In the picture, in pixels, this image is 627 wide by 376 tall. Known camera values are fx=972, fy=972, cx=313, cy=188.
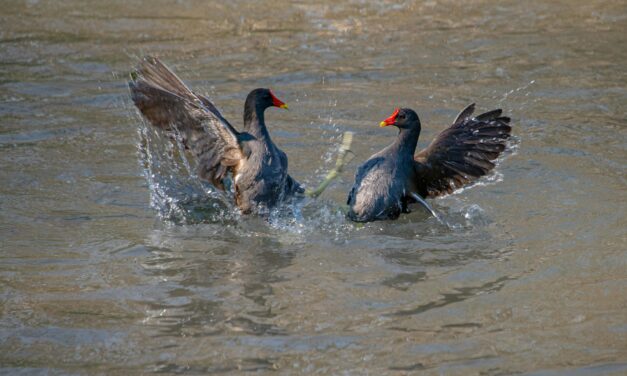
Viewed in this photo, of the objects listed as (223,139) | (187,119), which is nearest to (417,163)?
(223,139)

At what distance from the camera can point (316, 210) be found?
6625 millimetres

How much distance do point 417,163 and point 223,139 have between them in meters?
1.33

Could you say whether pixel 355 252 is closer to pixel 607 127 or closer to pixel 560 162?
pixel 560 162

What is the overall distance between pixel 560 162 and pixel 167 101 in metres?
2.95

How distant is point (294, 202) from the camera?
6.66 m

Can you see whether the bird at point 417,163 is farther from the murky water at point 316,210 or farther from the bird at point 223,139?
the bird at point 223,139

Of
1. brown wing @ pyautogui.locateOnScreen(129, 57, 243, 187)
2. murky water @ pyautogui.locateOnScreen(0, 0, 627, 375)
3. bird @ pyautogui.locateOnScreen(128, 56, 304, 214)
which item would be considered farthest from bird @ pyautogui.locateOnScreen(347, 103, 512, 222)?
brown wing @ pyautogui.locateOnScreen(129, 57, 243, 187)

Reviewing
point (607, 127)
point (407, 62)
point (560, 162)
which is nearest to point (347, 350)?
point (560, 162)

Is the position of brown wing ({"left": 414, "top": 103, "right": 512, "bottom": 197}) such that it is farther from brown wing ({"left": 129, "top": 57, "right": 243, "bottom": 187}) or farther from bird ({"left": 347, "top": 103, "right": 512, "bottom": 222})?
brown wing ({"left": 129, "top": 57, "right": 243, "bottom": 187})

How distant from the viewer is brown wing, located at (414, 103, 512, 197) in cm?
655

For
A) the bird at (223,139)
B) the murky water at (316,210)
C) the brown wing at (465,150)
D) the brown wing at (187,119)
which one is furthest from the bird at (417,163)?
the brown wing at (187,119)

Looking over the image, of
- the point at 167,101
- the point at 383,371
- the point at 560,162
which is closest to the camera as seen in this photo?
the point at 383,371

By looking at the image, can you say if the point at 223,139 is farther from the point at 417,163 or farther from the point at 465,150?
the point at 465,150

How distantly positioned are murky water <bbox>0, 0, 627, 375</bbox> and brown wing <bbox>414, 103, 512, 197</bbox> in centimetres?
19
